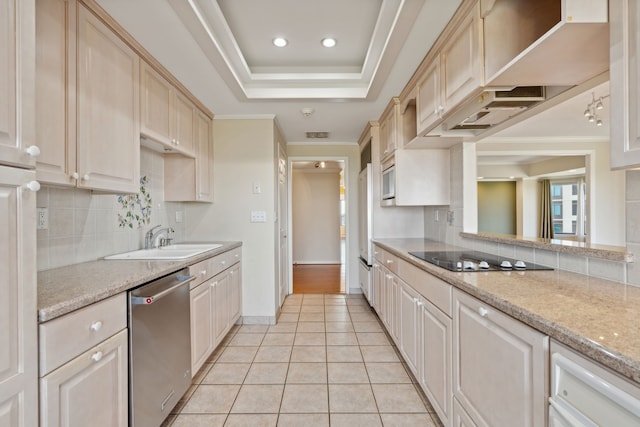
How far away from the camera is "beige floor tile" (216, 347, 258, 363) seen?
2404mm

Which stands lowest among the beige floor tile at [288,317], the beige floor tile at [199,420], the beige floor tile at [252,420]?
the beige floor tile at [199,420]

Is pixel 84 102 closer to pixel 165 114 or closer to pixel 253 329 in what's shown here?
pixel 165 114

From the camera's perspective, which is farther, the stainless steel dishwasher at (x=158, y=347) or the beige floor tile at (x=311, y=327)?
the beige floor tile at (x=311, y=327)

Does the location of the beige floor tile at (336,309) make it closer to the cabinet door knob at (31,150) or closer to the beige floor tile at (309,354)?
the beige floor tile at (309,354)

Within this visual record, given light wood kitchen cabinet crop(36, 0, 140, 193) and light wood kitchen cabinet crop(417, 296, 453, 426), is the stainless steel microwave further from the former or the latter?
light wood kitchen cabinet crop(36, 0, 140, 193)

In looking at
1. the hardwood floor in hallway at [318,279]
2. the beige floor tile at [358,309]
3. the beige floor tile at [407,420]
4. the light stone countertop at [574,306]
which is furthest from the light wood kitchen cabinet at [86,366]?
the hardwood floor in hallway at [318,279]

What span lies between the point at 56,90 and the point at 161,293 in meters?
1.06

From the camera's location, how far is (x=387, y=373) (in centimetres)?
217

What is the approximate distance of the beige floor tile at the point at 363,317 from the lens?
10.7ft

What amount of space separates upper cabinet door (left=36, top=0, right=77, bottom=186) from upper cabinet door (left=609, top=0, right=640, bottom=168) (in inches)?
84.4

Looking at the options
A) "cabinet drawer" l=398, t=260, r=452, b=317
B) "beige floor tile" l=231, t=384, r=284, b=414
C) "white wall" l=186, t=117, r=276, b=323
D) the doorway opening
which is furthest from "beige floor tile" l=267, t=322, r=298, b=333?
the doorway opening

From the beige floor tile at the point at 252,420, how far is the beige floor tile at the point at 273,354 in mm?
647

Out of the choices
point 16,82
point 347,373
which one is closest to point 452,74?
point 16,82

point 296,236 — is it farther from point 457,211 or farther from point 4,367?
point 4,367
